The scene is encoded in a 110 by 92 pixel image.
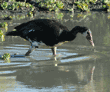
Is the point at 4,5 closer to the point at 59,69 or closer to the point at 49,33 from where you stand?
the point at 49,33

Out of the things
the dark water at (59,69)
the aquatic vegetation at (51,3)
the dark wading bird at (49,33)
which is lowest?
the dark water at (59,69)

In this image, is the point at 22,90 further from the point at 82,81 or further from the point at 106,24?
the point at 106,24

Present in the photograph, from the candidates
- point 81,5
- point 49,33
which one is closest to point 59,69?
point 49,33

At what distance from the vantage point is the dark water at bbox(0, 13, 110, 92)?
552 cm

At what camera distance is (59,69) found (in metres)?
6.97

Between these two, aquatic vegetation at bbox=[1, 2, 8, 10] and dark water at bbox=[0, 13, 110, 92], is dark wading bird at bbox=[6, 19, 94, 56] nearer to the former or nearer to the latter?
dark water at bbox=[0, 13, 110, 92]

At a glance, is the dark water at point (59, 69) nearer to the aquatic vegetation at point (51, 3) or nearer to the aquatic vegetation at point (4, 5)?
the aquatic vegetation at point (4, 5)

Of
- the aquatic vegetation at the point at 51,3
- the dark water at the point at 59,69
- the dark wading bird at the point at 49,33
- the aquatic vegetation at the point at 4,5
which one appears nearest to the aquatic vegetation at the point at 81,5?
the aquatic vegetation at the point at 51,3

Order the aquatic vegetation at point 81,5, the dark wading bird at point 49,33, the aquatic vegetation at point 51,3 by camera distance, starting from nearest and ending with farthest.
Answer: the dark wading bird at point 49,33 → the aquatic vegetation at point 81,5 → the aquatic vegetation at point 51,3

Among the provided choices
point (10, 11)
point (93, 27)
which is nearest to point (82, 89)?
point (93, 27)

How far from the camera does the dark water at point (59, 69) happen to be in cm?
552

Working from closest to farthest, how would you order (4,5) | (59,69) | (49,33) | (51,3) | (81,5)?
(59,69) → (49,33) → (4,5) → (51,3) → (81,5)

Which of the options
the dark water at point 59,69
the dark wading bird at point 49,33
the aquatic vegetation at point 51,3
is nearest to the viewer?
the dark water at point 59,69

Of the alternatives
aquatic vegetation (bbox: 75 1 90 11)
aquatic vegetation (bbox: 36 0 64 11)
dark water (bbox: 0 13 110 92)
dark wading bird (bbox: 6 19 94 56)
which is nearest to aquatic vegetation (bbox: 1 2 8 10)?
aquatic vegetation (bbox: 36 0 64 11)
